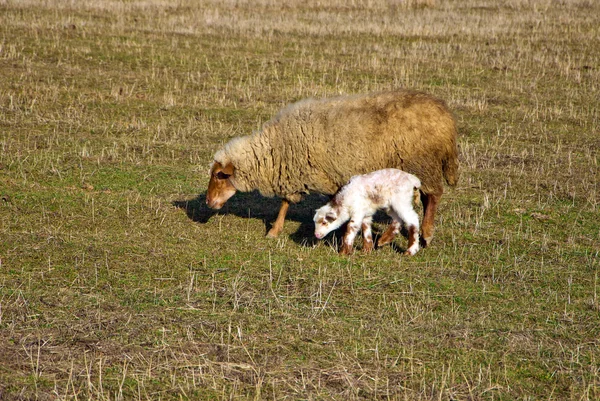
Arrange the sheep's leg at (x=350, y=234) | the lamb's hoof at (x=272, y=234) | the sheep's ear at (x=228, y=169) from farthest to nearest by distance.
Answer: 1. the sheep's ear at (x=228, y=169)
2. the lamb's hoof at (x=272, y=234)
3. the sheep's leg at (x=350, y=234)

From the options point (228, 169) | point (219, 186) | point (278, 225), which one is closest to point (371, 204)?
point (278, 225)

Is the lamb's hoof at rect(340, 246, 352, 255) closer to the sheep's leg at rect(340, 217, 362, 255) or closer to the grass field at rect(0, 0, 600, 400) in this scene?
the sheep's leg at rect(340, 217, 362, 255)

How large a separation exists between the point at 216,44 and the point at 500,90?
25.5ft

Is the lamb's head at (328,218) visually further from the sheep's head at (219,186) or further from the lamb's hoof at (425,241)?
the sheep's head at (219,186)

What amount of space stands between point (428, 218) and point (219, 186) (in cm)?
267

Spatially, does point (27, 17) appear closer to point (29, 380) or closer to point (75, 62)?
point (75, 62)

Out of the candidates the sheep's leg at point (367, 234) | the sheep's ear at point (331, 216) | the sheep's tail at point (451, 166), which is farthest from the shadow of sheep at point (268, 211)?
the sheep's tail at point (451, 166)

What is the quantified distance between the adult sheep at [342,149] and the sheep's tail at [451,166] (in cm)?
1

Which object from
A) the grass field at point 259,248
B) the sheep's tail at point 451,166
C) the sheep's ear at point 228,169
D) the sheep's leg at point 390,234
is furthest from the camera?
the sheep's ear at point 228,169

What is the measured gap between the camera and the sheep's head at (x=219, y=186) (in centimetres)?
1016

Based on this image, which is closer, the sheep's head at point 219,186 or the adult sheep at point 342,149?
the adult sheep at point 342,149

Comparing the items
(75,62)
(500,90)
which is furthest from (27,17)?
(500,90)

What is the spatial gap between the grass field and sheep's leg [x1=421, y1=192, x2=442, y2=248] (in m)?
0.14

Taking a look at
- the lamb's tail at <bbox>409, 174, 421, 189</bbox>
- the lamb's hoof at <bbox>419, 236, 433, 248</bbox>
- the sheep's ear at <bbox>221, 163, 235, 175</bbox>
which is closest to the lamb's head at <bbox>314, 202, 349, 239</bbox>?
the lamb's tail at <bbox>409, 174, 421, 189</bbox>
